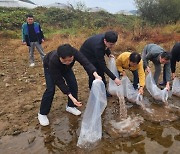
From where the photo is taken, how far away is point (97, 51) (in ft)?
12.0

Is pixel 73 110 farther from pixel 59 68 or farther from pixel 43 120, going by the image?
pixel 59 68

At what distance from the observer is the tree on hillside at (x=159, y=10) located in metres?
18.5

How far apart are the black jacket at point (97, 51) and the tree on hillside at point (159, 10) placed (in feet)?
49.5

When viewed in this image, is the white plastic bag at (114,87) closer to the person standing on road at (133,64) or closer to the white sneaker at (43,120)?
the person standing on road at (133,64)

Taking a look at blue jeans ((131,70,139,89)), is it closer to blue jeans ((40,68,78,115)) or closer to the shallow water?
the shallow water

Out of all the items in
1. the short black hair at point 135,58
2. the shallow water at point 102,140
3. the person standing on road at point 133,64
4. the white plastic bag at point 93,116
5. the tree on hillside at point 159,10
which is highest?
the tree on hillside at point 159,10

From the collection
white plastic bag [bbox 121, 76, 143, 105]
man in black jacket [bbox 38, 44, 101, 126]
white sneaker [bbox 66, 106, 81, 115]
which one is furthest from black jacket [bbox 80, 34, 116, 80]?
white sneaker [bbox 66, 106, 81, 115]

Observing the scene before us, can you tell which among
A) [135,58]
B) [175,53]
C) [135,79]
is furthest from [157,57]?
[135,58]

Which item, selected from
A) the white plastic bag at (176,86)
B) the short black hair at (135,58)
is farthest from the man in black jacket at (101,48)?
the white plastic bag at (176,86)

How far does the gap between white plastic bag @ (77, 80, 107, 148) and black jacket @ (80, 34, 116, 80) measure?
537 millimetres

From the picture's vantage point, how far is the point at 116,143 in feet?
10.8

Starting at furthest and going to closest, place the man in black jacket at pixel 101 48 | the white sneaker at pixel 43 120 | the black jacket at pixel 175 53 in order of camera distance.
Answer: the black jacket at pixel 175 53, the white sneaker at pixel 43 120, the man in black jacket at pixel 101 48

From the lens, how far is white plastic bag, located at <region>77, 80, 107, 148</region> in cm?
321

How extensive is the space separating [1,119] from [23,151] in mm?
1058
